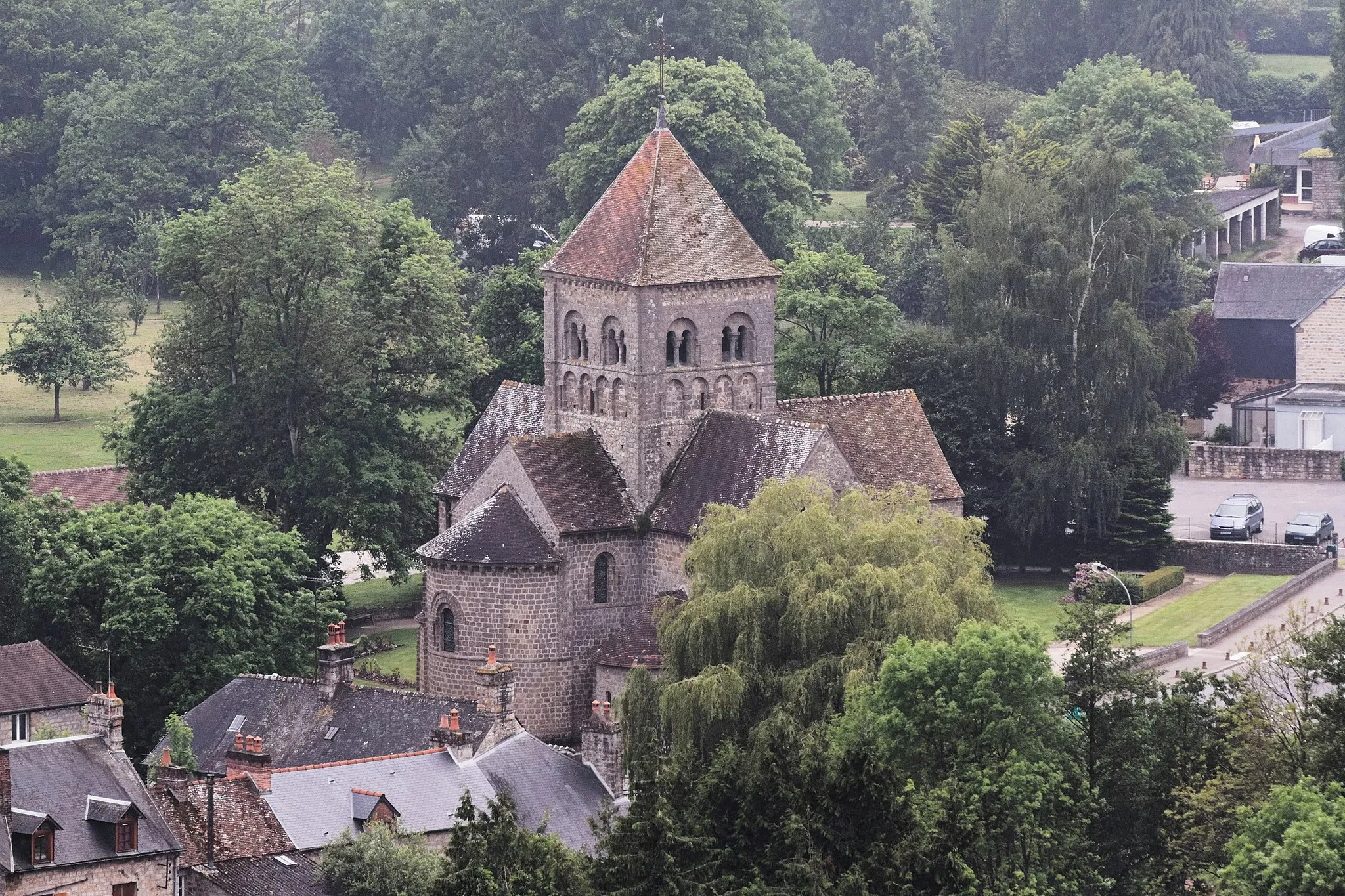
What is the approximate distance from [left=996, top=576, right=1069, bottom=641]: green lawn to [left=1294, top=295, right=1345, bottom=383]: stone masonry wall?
2554 cm

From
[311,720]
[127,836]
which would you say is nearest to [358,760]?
[311,720]

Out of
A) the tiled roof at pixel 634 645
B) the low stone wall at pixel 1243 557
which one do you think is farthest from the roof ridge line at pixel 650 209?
the low stone wall at pixel 1243 557

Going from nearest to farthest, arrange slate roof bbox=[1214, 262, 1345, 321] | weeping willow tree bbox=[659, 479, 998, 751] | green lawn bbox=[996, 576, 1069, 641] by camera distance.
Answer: weeping willow tree bbox=[659, 479, 998, 751]
green lawn bbox=[996, 576, 1069, 641]
slate roof bbox=[1214, 262, 1345, 321]

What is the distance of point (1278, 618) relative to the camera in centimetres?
9750

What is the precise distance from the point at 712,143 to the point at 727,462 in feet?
155

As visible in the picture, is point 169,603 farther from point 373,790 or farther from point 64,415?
point 64,415

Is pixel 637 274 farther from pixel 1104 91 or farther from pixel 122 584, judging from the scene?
pixel 1104 91

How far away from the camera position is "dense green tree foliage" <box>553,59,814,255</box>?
429 feet

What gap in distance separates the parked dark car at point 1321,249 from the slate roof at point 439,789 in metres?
81.1

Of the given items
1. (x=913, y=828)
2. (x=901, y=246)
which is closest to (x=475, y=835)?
(x=913, y=828)

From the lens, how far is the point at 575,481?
8669 centimetres

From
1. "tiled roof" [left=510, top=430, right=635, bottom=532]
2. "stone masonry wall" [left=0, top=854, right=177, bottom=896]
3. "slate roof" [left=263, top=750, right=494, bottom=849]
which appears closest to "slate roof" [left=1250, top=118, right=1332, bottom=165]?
"tiled roof" [left=510, top=430, right=635, bottom=532]

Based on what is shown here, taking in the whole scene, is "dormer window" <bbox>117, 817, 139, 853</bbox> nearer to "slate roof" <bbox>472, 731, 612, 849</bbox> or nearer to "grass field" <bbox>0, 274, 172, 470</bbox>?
"slate roof" <bbox>472, 731, 612, 849</bbox>

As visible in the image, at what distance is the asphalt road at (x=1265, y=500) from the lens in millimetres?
110938
